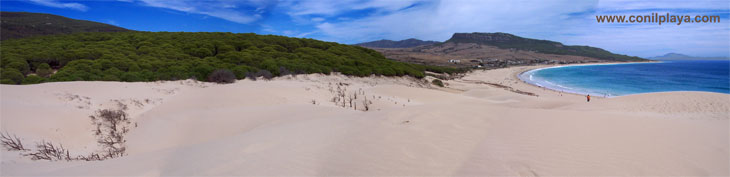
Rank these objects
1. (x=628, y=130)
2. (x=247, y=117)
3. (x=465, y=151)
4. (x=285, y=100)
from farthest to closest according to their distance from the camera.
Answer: (x=285, y=100)
(x=247, y=117)
(x=628, y=130)
(x=465, y=151)

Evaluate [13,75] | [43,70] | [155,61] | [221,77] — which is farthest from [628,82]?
[13,75]

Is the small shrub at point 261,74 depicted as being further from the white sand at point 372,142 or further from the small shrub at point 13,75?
the small shrub at point 13,75

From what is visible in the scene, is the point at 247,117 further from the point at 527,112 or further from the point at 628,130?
the point at 628,130

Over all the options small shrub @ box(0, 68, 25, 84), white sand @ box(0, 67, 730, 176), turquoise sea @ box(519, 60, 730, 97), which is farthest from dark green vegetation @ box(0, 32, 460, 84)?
turquoise sea @ box(519, 60, 730, 97)

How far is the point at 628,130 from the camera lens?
5922 mm

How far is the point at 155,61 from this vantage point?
18375 mm

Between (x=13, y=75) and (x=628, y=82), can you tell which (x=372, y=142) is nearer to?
(x=13, y=75)

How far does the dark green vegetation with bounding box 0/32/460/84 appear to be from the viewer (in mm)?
15680

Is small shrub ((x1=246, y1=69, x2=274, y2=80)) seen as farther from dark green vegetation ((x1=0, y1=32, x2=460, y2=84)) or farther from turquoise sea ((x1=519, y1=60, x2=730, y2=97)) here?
turquoise sea ((x1=519, y1=60, x2=730, y2=97))

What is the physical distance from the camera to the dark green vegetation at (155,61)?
51.4 ft

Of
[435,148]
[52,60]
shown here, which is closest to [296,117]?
[435,148]

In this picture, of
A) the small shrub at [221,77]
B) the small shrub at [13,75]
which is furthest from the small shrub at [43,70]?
the small shrub at [221,77]

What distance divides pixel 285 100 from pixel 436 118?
6729mm

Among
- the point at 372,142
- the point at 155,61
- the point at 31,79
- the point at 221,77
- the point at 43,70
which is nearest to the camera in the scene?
the point at 372,142
